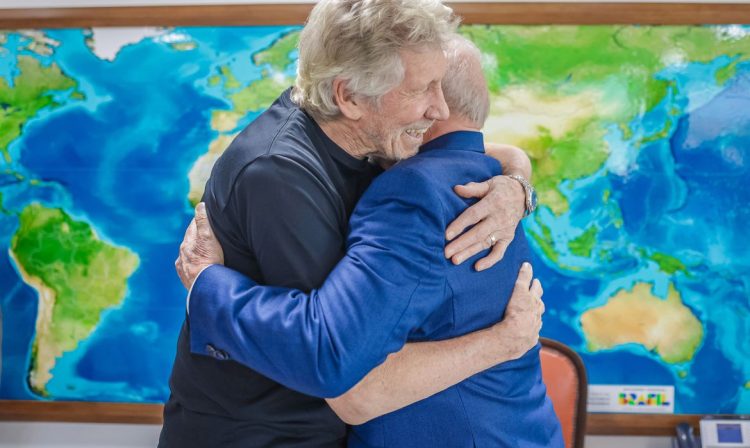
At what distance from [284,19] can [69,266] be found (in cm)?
123

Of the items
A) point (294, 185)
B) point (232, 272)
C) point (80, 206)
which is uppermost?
point (294, 185)

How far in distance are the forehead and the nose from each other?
1.1 inches

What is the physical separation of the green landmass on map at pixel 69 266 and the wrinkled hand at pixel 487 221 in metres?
1.81

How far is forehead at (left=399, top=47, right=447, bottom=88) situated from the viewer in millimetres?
1236

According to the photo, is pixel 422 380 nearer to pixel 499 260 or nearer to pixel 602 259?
pixel 499 260

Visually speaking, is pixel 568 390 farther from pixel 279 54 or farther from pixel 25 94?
pixel 25 94

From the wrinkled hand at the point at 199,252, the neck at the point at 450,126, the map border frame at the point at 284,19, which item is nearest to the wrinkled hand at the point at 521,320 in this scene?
the neck at the point at 450,126

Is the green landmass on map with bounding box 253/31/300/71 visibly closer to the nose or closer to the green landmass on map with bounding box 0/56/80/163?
the green landmass on map with bounding box 0/56/80/163

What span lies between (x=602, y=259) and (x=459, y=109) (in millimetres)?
1532

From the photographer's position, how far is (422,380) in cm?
123

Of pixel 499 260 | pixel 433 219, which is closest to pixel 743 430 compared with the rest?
pixel 499 260

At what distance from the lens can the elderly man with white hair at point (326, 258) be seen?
1.12m

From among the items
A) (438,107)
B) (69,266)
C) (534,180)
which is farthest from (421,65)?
(69,266)

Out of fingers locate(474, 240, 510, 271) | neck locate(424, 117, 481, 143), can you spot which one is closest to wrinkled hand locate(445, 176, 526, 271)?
fingers locate(474, 240, 510, 271)
